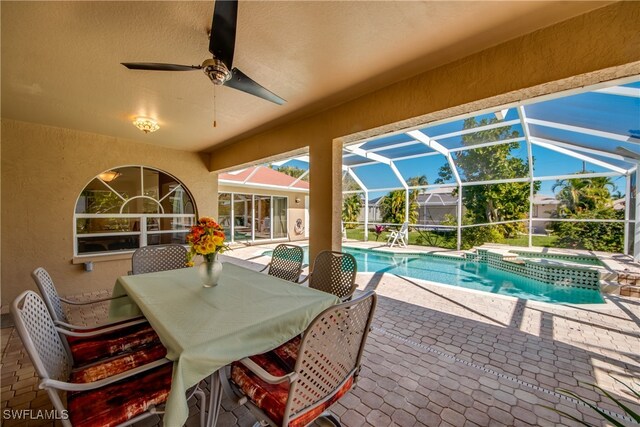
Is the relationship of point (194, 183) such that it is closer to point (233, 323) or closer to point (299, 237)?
point (233, 323)

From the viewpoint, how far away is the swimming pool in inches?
197

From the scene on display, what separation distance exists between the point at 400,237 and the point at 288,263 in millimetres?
8158

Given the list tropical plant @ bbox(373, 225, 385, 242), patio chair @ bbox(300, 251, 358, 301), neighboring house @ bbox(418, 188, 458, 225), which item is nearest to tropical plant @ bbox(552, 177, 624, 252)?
neighboring house @ bbox(418, 188, 458, 225)

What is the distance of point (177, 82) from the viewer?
2568 mm

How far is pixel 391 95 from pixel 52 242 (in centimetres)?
541

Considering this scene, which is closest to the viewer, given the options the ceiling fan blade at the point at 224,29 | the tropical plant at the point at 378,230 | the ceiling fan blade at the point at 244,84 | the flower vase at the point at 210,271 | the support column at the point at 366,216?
the ceiling fan blade at the point at 224,29

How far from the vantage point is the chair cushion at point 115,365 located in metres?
1.46

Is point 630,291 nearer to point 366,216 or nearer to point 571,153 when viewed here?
point 571,153

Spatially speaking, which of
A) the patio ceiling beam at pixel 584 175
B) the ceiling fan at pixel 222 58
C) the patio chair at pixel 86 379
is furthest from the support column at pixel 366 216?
the patio chair at pixel 86 379

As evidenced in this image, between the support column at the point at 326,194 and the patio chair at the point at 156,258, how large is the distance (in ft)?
5.75

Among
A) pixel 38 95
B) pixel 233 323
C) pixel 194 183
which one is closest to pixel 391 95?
pixel 233 323

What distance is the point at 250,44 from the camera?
1999 mm

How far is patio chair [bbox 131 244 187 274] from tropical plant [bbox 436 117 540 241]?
291 inches

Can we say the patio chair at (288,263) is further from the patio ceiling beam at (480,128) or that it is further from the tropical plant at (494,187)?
the tropical plant at (494,187)
